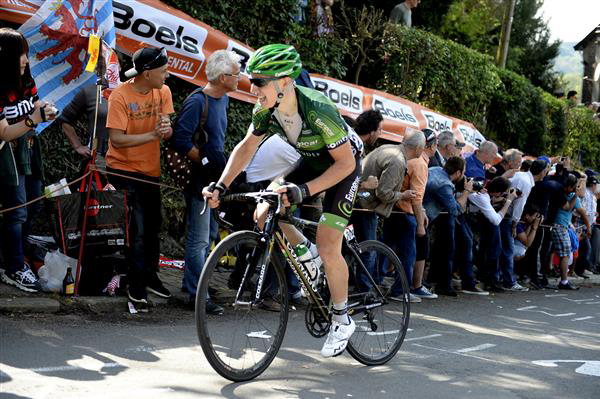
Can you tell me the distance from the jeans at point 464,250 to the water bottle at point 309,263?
A: 20.0 feet

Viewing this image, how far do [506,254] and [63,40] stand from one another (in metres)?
7.60

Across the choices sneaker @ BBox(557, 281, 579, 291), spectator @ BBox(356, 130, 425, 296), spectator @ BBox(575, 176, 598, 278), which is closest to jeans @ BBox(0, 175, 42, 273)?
spectator @ BBox(356, 130, 425, 296)

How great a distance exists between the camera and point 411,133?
33.6ft

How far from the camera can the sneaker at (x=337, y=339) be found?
19.0 feet

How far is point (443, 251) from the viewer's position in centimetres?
1144

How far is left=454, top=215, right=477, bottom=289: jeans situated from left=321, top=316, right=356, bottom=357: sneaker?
609 centimetres

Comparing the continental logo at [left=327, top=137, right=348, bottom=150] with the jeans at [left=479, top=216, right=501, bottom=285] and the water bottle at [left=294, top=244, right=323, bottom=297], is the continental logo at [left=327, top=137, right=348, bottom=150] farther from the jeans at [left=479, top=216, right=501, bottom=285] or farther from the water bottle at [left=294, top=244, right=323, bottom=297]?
the jeans at [left=479, top=216, right=501, bottom=285]

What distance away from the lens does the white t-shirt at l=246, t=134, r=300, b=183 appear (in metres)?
8.12

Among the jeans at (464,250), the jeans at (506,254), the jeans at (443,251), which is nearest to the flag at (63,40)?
the jeans at (443,251)

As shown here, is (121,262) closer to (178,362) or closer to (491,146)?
(178,362)

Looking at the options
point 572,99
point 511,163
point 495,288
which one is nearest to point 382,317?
point 495,288

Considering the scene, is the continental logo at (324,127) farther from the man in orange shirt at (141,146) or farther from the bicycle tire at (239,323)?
the man in orange shirt at (141,146)

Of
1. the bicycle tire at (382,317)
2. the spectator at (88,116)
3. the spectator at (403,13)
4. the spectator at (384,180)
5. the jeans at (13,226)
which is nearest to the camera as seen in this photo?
the bicycle tire at (382,317)

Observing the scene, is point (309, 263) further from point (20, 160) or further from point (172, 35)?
point (172, 35)
